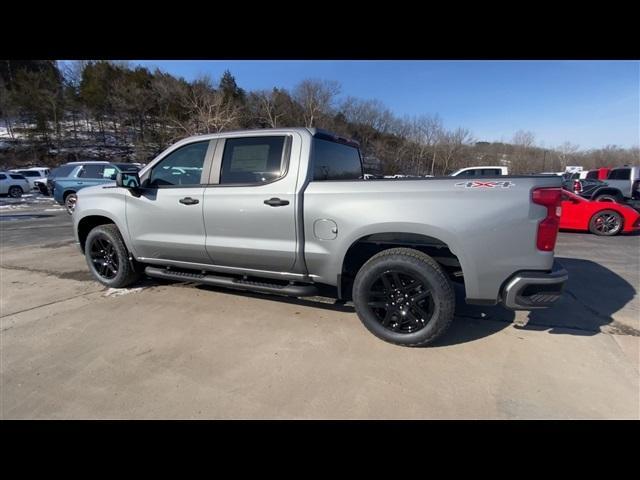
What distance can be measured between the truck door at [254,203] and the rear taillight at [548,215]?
200cm

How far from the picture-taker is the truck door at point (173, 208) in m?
3.50

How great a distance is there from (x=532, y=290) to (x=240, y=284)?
2729 mm

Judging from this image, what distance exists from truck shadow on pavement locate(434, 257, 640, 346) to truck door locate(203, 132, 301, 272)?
6.09ft

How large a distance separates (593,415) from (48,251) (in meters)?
8.94

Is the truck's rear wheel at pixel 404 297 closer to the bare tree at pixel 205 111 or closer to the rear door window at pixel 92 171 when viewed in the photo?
the rear door window at pixel 92 171

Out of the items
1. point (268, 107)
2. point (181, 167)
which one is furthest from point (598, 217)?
point (268, 107)

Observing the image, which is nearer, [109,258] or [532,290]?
[532,290]

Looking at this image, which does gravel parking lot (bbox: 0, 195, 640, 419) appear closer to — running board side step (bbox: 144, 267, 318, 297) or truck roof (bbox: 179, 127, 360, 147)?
running board side step (bbox: 144, 267, 318, 297)

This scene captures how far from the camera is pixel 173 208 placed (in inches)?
141

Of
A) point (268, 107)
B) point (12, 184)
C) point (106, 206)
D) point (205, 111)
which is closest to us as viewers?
point (106, 206)

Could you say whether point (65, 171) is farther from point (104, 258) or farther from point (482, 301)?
point (482, 301)
